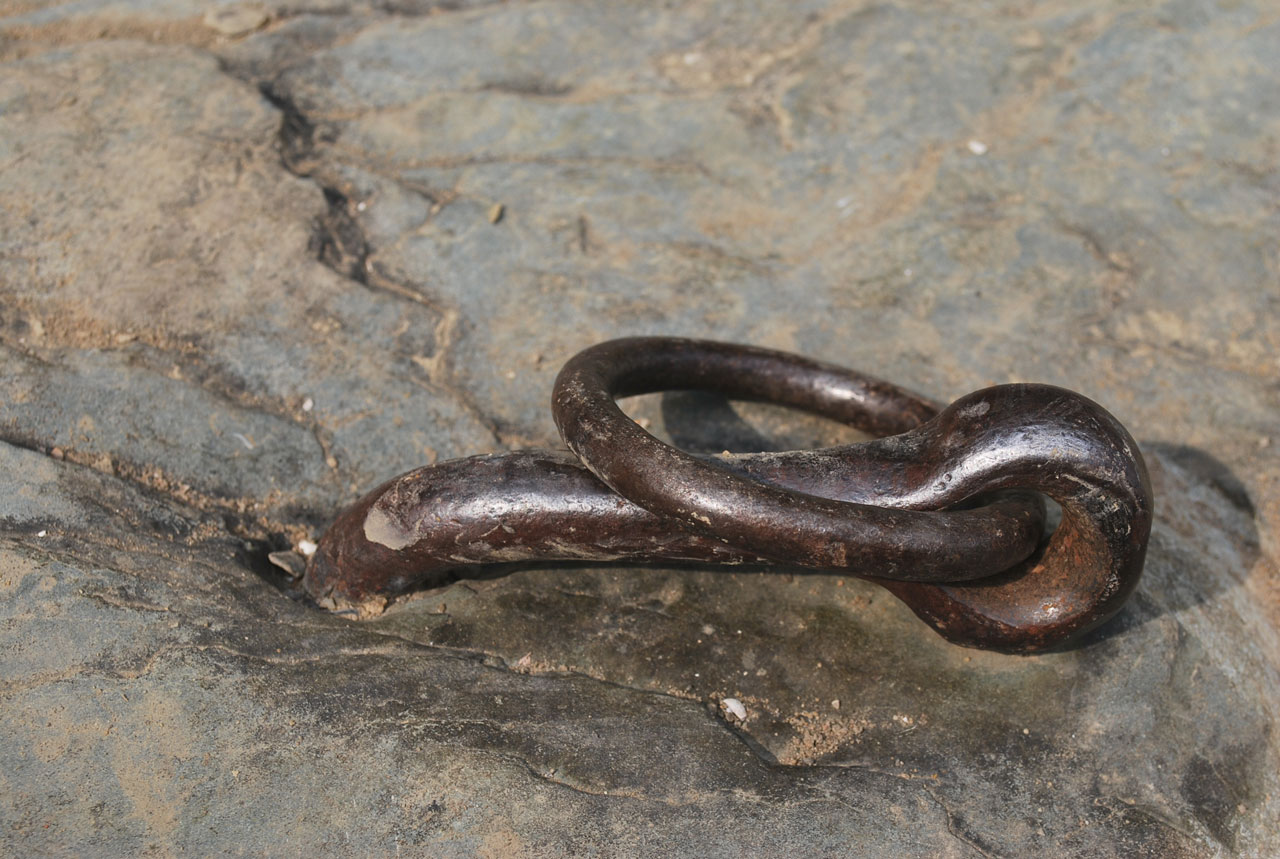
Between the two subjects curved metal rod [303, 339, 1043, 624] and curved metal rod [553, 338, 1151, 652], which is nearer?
curved metal rod [553, 338, 1151, 652]

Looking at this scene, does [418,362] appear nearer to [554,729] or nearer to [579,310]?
[579,310]

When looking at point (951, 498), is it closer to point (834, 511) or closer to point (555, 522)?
point (834, 511)

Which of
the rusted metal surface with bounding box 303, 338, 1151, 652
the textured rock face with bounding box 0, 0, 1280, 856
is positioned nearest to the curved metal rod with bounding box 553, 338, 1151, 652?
the rusted metal surface with bounding box 303, 338, 1151, 652

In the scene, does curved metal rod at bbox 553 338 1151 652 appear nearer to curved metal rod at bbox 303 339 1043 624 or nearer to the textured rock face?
curved metal rod at bbox 303 339 1043 624

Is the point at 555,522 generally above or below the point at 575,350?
above

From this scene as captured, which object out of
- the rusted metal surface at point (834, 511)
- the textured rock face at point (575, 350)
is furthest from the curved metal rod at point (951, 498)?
the textured rock face at point (575, 350)

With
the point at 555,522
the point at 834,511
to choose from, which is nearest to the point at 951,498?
the point at 834,511

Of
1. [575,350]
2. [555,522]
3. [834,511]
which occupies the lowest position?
[575,350]
